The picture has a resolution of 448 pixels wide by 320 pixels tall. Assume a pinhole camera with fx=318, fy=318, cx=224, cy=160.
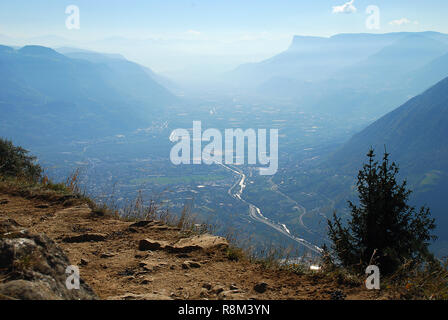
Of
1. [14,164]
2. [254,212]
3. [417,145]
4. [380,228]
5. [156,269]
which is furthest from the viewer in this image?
[417,145]

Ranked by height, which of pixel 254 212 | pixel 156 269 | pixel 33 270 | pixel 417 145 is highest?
pixel 33 270

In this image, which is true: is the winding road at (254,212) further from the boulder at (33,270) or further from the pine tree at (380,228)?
the boulder at (33,270)

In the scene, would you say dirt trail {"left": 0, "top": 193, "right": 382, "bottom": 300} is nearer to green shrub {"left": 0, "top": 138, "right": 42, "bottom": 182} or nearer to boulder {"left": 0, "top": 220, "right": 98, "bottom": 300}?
boulder {"left": 0, "top": 220, "right": 98, "bottom": 300}

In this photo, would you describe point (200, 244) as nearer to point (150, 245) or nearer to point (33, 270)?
point (150, 245)

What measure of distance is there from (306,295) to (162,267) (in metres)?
2.17

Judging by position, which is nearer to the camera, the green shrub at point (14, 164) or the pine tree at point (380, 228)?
the pine tree at point (380, 228)

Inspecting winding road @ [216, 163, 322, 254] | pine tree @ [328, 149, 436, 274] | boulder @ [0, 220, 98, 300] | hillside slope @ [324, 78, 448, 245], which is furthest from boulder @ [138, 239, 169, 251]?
hillside slope @ [324, 78, 448, 245]

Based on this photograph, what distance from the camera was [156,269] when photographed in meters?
4.78

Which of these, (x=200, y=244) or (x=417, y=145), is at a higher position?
(x=200, y=244)

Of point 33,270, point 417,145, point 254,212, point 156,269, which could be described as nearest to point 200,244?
point 156,269

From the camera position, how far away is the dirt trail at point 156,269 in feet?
12.9

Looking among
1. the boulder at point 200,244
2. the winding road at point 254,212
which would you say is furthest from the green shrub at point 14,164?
the winding road at point 254,212

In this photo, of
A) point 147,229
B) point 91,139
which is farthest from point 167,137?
point 147,229

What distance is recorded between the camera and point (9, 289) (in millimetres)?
2736
